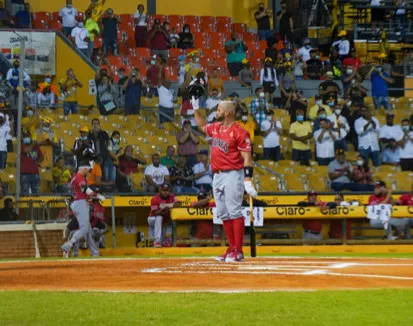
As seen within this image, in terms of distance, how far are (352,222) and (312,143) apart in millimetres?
2791

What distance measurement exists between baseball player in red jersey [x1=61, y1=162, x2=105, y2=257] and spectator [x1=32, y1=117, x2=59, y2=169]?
227 cm

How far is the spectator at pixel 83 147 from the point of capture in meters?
22.0

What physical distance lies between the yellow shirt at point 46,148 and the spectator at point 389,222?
260 inches

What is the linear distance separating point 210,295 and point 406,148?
1687 cm

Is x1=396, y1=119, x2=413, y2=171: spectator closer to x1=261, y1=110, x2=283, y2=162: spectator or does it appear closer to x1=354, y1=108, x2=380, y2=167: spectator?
x1=354, y1=108, x2=380, y2=167: spectator

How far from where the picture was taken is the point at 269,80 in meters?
26.4

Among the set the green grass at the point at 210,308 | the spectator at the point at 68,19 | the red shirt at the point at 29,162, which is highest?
the spectator at the point at 68,19

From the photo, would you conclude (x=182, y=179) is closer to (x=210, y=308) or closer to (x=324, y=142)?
(x=324, y=142)

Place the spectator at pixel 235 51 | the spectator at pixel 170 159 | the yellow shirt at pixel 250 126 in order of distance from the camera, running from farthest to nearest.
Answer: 1. the spectator at pixel 235 51
2. the yellow shirt at pixel 250 126
3. the spectator at pixel 170 159

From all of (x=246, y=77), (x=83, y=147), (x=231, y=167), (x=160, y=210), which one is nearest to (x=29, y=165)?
(x=83, y=147)

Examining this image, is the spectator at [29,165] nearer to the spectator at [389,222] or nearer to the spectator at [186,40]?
the spectator at [389,222]

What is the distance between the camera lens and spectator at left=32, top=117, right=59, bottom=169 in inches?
866

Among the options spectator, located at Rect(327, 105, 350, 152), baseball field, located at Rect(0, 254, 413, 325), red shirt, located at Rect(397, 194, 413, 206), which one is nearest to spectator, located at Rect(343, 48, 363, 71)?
spectator, located at Rect(327, 105, 350, 152)

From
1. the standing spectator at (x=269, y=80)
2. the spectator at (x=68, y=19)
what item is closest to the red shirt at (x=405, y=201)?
the standing spectator at (x=269, y=80)
